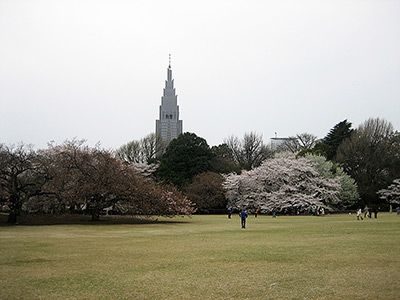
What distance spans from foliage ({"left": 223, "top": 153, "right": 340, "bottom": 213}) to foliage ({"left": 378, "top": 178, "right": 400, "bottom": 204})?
6494 millimetres

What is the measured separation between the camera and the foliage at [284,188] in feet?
156

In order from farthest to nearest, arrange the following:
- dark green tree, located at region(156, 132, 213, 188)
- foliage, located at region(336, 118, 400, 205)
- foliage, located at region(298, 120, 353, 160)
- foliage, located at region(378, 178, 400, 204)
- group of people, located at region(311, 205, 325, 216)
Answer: foliage, located at region(298, 120, 353, 160), dark green tree, located at region(156, 132, 213, 188), foliage, located at region(336, 118, 400, 205), foliage, located at region(378, 178, 400, 204), group of people, located at region(311, 205, 325, 216)

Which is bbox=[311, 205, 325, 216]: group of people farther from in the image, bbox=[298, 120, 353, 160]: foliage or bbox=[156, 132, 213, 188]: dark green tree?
bbox=[156, 132, 213, 188]: dark green tree

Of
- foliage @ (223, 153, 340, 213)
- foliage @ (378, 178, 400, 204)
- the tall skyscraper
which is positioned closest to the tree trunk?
foliage @ (223, 153, 340, 213)

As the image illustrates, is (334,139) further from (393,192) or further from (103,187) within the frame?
(103,187)

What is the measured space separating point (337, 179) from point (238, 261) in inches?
1605

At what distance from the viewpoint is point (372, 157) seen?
5538 cm

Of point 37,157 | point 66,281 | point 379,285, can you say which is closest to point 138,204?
point 37,157

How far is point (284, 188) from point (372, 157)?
52.8ft


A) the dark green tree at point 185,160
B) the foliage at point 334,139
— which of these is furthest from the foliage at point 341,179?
the dark green tree at point 185,160

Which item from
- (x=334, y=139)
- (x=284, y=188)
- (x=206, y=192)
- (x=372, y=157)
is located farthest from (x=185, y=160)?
(x=372, y=157)

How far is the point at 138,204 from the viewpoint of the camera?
1244 inches

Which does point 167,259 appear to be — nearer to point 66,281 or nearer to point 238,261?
point 238,261

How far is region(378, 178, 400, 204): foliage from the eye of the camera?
50.2m
